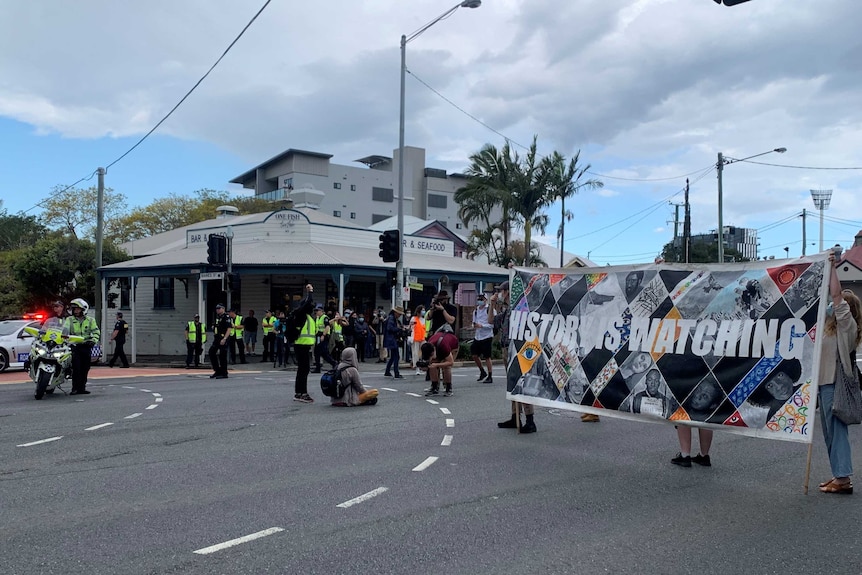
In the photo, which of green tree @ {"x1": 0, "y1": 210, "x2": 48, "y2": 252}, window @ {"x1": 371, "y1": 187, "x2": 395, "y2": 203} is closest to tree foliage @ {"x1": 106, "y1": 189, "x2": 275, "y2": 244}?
green tree @ {"x1": 0, "y1": 210, "x2": 48, "y2": 252}

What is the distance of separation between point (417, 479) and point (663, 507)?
2.21 metres

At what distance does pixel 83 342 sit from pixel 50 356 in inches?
25.1

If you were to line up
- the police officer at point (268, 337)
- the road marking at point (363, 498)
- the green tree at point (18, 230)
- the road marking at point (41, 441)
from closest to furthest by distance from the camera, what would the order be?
the road marking at point (363, 498) → the road marking at point (41, 441) → the police officer at point (268, 337) → the green tree at point (18, 230)

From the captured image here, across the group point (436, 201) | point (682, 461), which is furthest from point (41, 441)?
point (436, 201)

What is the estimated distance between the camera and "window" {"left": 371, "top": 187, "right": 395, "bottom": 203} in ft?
258

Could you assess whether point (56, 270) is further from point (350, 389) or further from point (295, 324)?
point (350, 389)

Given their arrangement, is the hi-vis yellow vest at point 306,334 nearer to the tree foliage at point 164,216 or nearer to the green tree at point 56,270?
the green tree at point 56,270

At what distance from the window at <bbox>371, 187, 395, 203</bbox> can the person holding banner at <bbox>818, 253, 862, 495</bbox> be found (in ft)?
240

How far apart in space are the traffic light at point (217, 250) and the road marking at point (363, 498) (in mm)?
15683

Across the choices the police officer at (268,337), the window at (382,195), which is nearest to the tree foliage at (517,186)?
the police officer at (268,337)

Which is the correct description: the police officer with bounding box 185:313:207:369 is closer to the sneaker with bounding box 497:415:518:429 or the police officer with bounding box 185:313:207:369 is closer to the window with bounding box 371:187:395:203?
the sneaker with bounding box 497:415:518:429

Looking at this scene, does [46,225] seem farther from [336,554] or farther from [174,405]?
[336,554]

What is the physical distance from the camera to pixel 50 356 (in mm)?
13039

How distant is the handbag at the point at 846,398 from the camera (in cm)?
631
